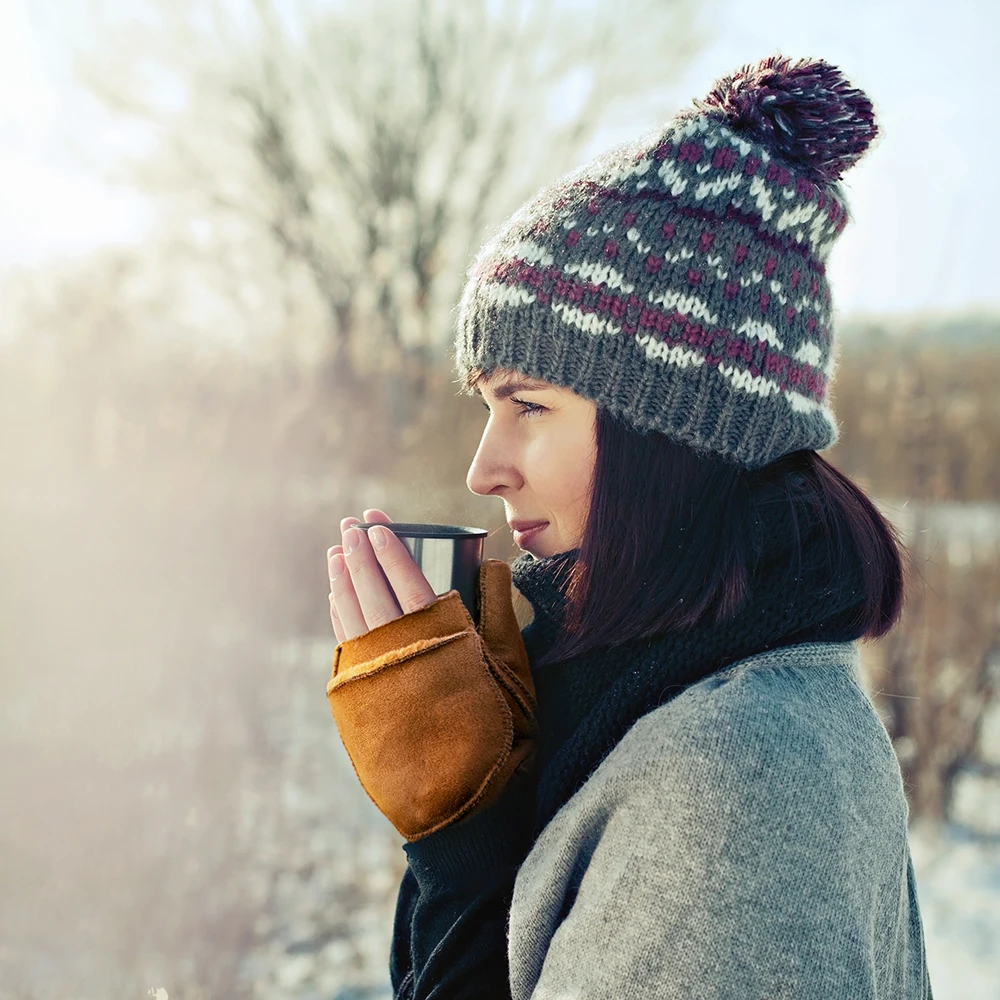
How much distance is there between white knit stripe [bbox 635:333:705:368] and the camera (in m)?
1.20

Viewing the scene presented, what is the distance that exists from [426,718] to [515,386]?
0.48 meters

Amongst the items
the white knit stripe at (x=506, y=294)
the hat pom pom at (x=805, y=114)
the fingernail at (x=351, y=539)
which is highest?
the hat pom pom at (x=805, y=114)

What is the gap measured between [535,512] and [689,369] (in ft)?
1.01

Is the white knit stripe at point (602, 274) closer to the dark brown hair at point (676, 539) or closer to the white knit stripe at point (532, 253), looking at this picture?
the white knit stripe at point (532, 253)

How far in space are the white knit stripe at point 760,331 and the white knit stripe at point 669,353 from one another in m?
0.07

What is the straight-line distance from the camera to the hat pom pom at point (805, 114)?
48.6 inches

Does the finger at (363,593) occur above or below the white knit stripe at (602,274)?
below

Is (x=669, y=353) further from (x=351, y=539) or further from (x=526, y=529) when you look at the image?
(x=351, y=539)

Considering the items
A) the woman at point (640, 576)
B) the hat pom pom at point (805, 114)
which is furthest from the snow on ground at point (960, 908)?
the hat pom pom at point (805, 114)

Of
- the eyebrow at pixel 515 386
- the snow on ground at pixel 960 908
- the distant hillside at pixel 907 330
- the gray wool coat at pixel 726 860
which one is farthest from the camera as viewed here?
the distant hillside at pixel 907 330

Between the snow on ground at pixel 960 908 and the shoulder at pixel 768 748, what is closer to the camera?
the shoulder at pixel 768 748

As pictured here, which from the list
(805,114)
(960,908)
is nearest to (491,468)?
(805,114)

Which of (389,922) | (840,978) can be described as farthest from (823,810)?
(389,922)

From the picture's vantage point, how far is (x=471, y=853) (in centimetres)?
119
